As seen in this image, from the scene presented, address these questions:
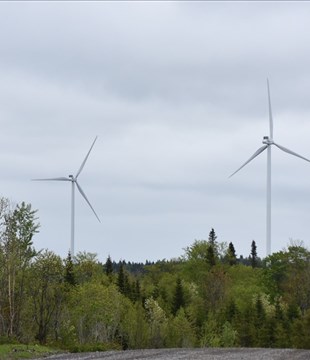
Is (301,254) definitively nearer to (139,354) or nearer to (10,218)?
(10,218)

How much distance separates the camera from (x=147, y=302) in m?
111

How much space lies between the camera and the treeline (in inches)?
→ 2280

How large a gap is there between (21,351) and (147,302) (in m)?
71.1

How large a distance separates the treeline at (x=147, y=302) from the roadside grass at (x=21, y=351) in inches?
94.3

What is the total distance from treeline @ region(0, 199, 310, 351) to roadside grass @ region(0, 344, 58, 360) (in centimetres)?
239

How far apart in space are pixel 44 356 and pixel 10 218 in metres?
19.6

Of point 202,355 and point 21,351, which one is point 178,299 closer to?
point 21,351

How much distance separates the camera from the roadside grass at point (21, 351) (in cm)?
3850

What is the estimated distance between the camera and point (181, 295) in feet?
396

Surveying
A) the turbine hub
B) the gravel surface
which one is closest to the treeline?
the gravel surface

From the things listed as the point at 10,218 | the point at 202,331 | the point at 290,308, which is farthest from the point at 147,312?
the point at 10,218

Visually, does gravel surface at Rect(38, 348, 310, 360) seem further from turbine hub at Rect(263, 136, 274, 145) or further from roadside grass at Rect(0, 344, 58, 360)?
turbine hub at Rect(263, 136, 274, 145)

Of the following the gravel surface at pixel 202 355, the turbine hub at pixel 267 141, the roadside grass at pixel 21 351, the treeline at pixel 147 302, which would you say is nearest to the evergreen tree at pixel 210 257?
the treeline at pixel 147 302

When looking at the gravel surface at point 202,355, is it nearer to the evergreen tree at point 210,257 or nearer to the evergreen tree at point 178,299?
the evergreen tree at point 178,299
